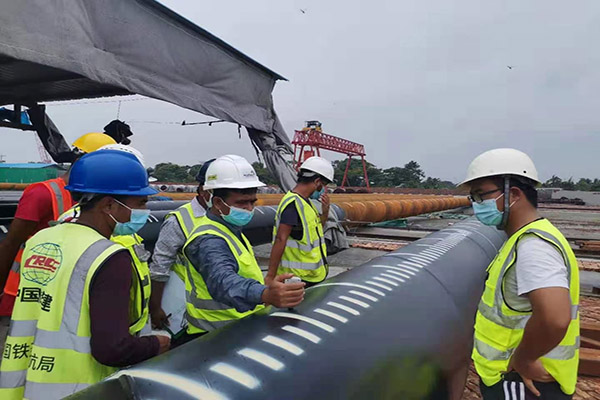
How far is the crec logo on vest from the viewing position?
1325 millimetres

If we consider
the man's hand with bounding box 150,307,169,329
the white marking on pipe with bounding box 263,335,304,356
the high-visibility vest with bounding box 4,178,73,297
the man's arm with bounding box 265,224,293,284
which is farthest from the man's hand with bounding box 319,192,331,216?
the white marking on pipe with bounding box 263,335,304,356

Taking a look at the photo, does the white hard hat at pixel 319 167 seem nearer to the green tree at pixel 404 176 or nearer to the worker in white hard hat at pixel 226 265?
the worker in white hard hat at pixel 226 265

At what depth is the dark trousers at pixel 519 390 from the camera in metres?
1.57

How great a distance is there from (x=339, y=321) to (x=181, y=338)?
103cm

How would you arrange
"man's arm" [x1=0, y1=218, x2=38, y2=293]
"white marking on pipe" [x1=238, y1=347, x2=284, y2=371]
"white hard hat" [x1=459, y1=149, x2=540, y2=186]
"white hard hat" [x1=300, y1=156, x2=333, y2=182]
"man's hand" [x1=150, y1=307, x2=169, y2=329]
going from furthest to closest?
1. "white hard hat" [x1=300, y1=156, x2=333, y2=182]
2. "man's hand" [x1=150, y1=307, x2=169, y2=329]
3. "man's arm" [x1=0, y1=218, x2=38, y2=293]
4. "white hard hat" [x1=459, y1=149, x2=540, y2=186]
5. "white marking on pipe" [x1=238, y1=347, x2=284, y2=371]

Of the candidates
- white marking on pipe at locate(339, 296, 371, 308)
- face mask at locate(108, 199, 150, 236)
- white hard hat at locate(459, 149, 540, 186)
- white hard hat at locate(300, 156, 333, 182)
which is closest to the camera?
face mask at locate(108, 199, 150, 236)

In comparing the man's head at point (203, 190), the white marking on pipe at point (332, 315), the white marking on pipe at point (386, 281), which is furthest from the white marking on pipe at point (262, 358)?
the man's head at point (203, 190)

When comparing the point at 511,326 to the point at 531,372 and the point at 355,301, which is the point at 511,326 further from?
the point at 355,301

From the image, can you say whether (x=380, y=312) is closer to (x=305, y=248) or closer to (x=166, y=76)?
(x=305, y=248)

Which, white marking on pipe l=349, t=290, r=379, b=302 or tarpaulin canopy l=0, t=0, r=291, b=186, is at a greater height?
tarpaulin canopy l=0, t=0, r=291, b=186

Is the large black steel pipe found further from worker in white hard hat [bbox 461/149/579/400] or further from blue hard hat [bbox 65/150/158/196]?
blue hard hat [bbox 65/150/158/196]

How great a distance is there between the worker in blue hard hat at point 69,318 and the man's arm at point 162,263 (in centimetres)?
119

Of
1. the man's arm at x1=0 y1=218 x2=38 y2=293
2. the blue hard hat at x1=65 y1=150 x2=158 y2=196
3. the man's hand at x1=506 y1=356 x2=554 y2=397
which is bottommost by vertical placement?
the man's hand at x1=506 y1=356 x2=554 y2=397

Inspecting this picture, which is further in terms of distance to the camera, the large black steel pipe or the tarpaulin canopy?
the tarpaulin canopy
